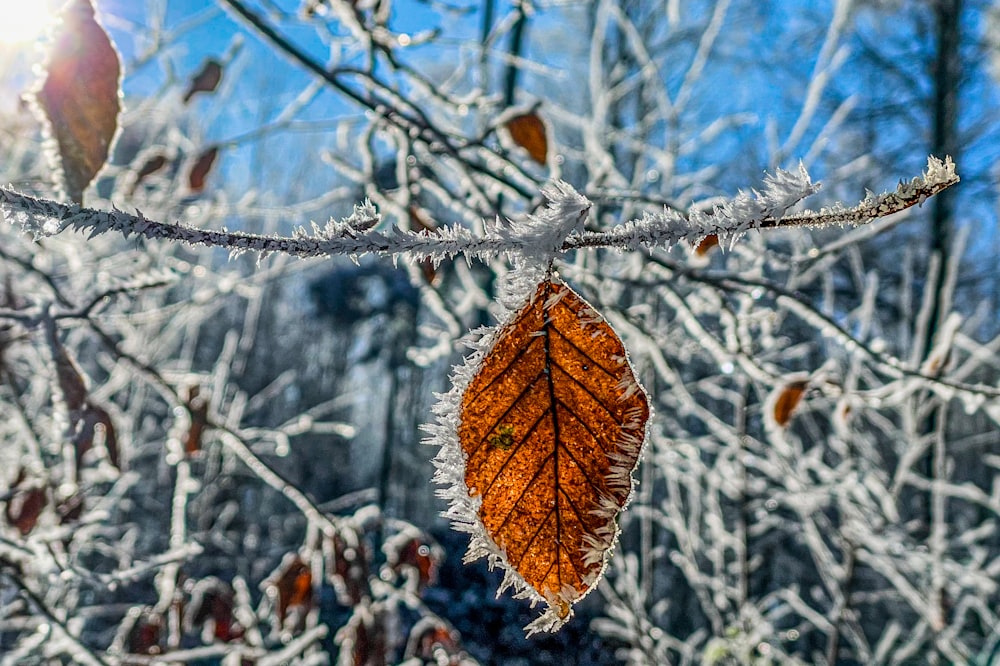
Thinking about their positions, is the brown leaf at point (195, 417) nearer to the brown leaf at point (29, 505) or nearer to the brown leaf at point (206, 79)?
the brown leaf at point (29, 505)

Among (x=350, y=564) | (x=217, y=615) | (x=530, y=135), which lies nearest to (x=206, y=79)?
(x=530, y=135)

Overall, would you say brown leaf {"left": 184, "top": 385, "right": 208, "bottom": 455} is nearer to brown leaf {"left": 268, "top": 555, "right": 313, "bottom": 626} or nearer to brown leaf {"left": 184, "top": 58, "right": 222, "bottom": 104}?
brown leaf {"left": 268, "top": 555, "right": 313, "bottom": 626}

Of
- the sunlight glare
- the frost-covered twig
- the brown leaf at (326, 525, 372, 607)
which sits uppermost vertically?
the sunlight glare

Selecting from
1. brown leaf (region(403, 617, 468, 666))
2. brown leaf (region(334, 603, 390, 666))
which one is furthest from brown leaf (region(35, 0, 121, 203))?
brown leaf (region(403, 617, 468, 666))

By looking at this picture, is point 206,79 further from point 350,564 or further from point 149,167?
point 350,564

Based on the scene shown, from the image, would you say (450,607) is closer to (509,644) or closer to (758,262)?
(509,644)

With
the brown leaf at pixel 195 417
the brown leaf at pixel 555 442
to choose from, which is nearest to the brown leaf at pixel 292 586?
the brown leaf at pixel 195 417
